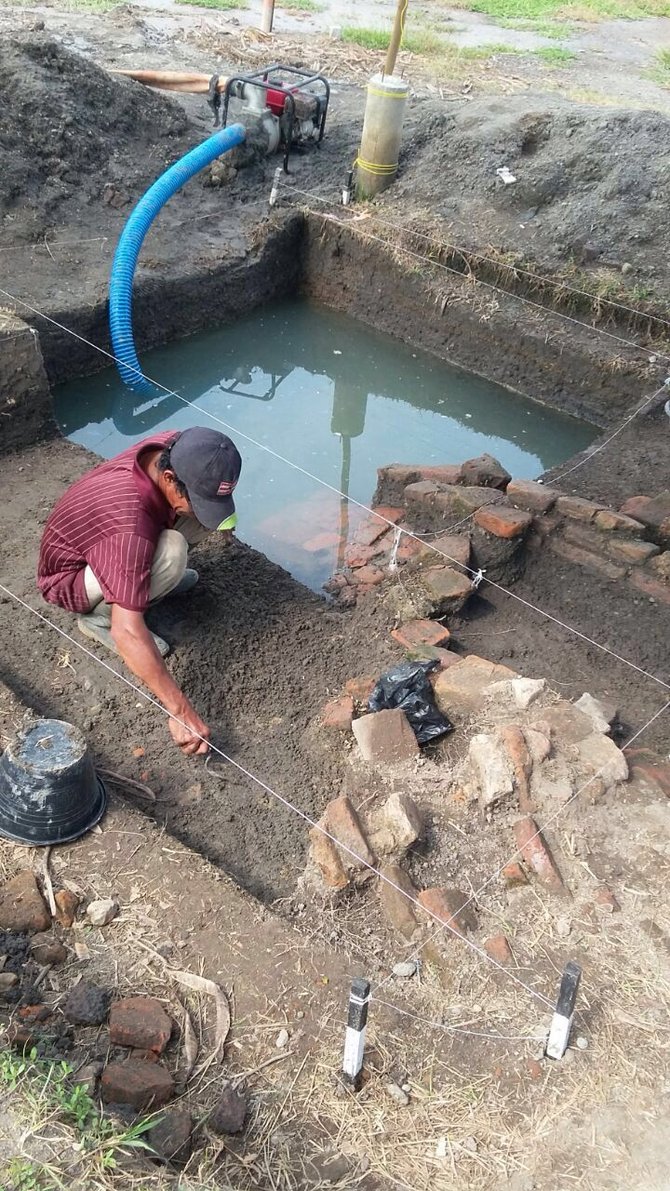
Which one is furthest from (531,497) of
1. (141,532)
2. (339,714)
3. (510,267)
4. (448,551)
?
(510,267)

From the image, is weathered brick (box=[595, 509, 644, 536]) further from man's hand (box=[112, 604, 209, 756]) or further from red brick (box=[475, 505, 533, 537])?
man's hand (box=[112, 604, 209, 756])

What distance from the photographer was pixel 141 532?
3.38 m

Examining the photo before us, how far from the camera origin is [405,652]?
4391 millimetres

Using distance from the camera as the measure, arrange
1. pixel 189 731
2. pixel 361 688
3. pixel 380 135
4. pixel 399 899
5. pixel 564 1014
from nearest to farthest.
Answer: pixel 564 1014 → pixel 399 899 → pixel 189 731 → pixel 361 688 → pixel 380 135

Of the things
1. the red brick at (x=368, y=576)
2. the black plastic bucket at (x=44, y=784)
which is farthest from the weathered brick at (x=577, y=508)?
the black plastic bucket at (x=44, y=784)

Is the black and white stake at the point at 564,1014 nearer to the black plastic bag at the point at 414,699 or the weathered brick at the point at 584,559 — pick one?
the black plastic bag at the point at 414,699

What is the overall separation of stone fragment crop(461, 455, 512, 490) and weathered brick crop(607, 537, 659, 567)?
0.93 metres

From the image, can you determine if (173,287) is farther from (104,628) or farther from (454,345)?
(104,628)

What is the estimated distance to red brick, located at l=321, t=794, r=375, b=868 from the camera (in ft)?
10.5

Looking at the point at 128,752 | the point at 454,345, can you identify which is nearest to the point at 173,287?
the point at 454,345

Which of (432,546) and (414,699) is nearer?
(414,699)

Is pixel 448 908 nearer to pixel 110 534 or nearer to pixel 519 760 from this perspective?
pixel 519 760

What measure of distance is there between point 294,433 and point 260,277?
2177mm

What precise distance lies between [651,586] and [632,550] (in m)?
0.23
